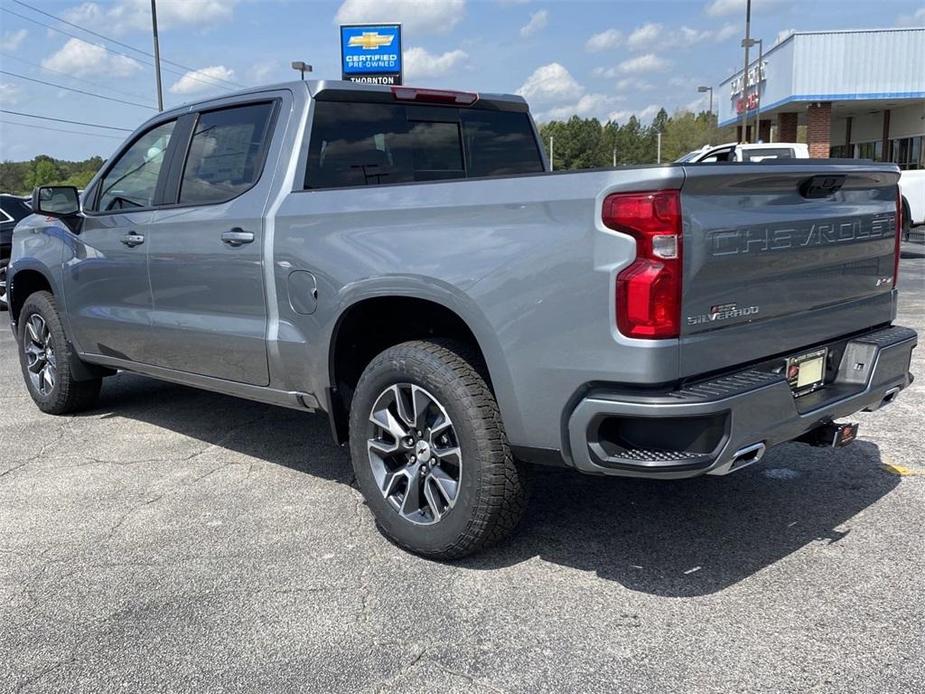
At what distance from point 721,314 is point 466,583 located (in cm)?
144

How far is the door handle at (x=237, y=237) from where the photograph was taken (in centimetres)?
421

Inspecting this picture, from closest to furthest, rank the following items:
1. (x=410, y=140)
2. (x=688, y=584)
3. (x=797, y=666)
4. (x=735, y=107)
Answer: (x=797, y=666), (x=688, y=584), (x=410, y=140), (x=735, y=107)

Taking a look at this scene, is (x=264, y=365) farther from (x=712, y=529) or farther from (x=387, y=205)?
(x=712, y=529)

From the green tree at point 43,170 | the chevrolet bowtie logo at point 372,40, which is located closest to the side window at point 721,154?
the chevrolet bowtie logo at point 372,40

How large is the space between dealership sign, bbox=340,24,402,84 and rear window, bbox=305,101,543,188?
1830 cm

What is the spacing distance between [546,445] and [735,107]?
38353 mm

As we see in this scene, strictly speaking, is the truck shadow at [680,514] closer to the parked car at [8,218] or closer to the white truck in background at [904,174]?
the parked car at [8,218]

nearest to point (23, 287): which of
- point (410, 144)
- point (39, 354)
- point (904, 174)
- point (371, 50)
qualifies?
point (39, 354)

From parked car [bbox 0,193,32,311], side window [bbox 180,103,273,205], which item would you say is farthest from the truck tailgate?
parked car [bbox 0,193,32,311]

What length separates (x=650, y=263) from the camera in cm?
285

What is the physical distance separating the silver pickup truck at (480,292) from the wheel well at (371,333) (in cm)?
1

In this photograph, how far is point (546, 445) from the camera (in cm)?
318

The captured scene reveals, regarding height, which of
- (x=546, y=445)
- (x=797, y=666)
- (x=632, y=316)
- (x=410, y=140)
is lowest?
(x=797, y=666)

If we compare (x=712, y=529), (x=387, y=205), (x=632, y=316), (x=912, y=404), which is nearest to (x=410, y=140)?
(x=387, y=205)
